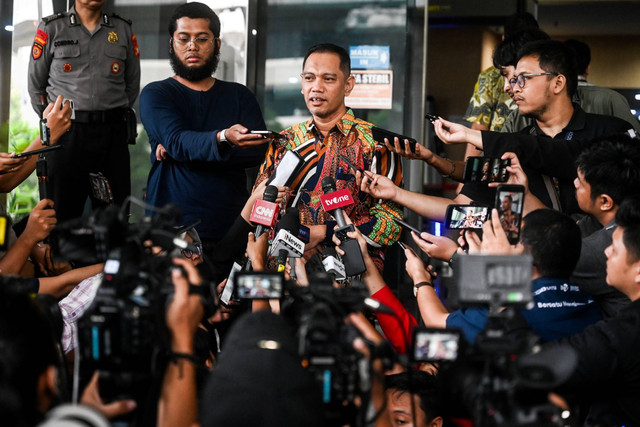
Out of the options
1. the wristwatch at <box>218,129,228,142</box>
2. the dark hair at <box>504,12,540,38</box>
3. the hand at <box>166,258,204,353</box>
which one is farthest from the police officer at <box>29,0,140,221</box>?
the hand at <box>166,258,204,353</box>

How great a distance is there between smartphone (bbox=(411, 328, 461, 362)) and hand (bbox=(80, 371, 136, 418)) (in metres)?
0.66

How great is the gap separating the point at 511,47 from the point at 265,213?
2.05 m

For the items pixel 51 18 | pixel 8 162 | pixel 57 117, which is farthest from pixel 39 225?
pixel 51 18

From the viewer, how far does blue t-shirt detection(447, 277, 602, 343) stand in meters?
2.76

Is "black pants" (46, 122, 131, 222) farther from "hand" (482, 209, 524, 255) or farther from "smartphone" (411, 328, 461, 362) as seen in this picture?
"smartphone" (411, 328, 461, 362)

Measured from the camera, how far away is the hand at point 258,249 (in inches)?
128

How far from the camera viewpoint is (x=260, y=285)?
225 cm

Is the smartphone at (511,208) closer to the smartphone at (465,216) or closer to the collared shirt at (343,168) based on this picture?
the smartphone at (465,216)

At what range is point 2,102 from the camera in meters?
5.05

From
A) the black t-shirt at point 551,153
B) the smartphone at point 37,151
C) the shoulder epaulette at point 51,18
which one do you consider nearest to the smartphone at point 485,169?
the black t-shirt at point 551,153

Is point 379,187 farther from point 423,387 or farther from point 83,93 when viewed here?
point 83,93

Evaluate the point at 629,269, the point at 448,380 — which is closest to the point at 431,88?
the point at 629,269

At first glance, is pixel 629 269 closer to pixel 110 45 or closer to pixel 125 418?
pixel 125 418

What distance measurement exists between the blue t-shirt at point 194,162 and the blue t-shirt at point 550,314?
1666 mm
